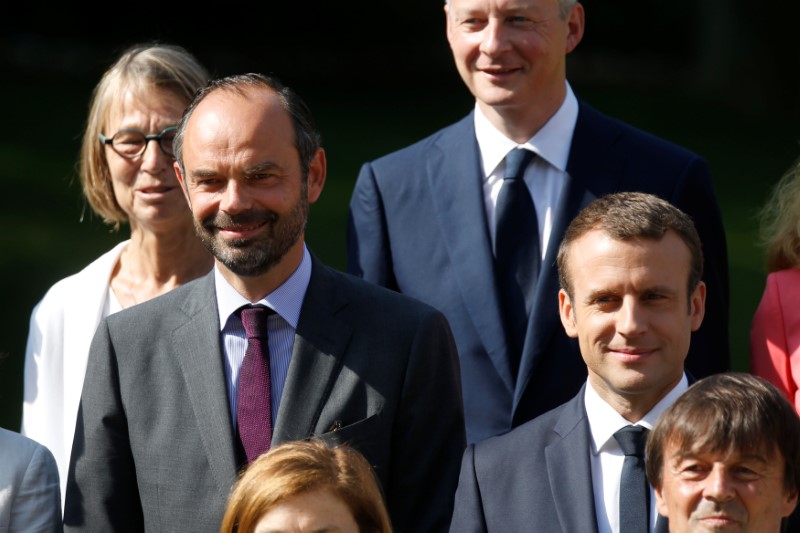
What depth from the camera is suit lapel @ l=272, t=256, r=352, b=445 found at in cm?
347

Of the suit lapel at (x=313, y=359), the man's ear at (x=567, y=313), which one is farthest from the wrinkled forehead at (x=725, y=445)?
the suit lapel at (x=313, y=359)

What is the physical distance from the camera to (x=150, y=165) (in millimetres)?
4406

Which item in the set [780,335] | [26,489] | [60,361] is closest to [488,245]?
[780,335]

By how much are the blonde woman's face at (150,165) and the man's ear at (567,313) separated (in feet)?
4.50

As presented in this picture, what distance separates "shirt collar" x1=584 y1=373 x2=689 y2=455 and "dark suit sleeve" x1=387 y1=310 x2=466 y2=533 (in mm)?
333

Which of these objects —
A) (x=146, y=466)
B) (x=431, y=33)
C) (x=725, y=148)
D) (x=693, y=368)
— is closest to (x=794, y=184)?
(x=693, y=368)

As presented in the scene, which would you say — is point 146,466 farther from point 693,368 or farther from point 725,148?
point 725,148

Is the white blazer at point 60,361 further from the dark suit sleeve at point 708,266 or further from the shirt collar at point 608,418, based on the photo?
the dark suit sleeve at point 708,266

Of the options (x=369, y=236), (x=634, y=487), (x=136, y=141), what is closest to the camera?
(x=634, y=487)

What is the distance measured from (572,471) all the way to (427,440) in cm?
37

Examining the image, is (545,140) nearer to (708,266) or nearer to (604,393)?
(708,266)

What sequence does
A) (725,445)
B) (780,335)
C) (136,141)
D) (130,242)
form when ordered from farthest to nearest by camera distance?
(130,242)
(136,141)
(780,335)
(725,445)

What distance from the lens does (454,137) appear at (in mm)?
4422

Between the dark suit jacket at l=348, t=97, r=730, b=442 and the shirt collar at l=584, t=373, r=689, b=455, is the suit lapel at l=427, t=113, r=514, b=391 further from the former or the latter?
the shirt collar at l=584, t=373, r=689, b=455
